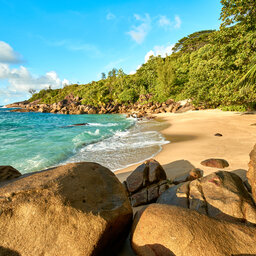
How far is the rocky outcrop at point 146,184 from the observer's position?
3779 mm

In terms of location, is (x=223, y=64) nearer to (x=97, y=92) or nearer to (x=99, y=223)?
(x=99, y=223)

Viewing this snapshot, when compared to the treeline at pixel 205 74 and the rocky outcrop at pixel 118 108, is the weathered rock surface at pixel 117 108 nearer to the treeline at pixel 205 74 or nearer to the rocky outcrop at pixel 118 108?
the rocky outcrop at pixel 118 108

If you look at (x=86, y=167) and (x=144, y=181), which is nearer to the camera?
(x=86, y=167)

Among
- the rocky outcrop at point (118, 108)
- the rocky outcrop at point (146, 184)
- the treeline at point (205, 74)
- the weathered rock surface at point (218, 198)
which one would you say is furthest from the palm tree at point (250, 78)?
the rocky outcrop at point (118, 108)

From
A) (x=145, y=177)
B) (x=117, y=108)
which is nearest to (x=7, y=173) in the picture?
(x=145, y=177)

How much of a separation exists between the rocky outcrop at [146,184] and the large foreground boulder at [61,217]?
146cm

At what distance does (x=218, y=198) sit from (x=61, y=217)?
248 centimetres

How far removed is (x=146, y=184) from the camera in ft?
13.8

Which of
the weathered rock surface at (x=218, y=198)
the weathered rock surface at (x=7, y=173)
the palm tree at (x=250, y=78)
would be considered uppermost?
the palm tree at (x=250, y=78)

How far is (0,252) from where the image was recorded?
5.57 ft

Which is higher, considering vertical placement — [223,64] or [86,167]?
[223,64]

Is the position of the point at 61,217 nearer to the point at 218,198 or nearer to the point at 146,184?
the point at 218,198

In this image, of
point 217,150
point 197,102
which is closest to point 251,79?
point 217,150

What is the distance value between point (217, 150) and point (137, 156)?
3.84 m
